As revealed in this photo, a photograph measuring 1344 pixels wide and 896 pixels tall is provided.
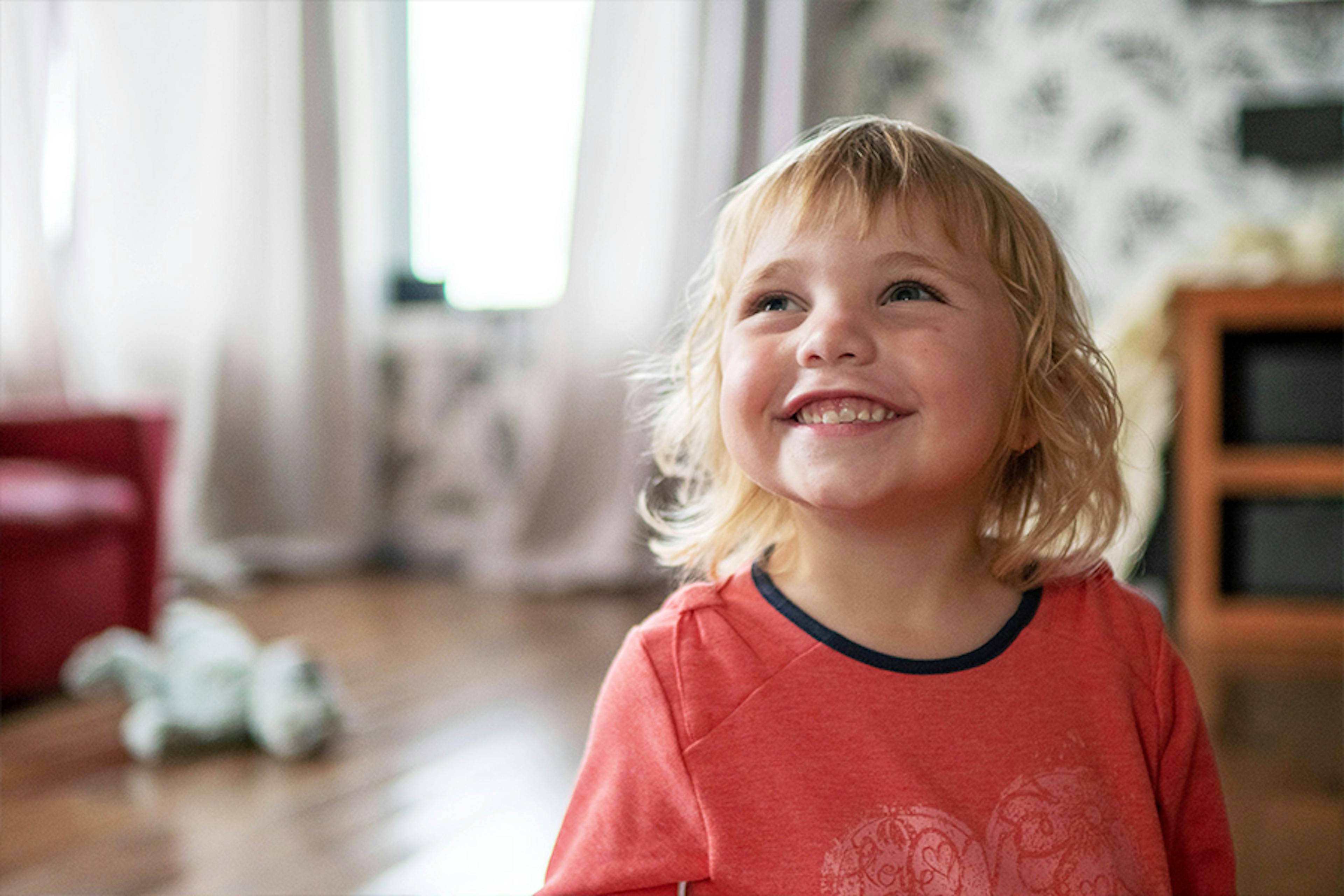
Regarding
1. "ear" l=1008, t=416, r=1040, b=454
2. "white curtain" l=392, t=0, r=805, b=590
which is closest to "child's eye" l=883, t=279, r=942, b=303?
"ear" l=1008, t=416, r=1040, b=454

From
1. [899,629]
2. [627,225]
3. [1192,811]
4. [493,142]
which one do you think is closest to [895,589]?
[899,629]

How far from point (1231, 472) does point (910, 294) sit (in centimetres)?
176

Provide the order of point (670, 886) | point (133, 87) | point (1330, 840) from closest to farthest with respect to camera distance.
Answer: point (670, 886), point (1330, 840), point (133, 87)

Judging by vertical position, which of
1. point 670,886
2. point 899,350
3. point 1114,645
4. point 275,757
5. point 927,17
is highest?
point 927,17

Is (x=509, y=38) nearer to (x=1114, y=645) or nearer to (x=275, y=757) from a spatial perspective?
(x=275, y=757)

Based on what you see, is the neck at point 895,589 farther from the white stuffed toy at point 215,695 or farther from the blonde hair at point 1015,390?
the white stuffed toy at point 215,695

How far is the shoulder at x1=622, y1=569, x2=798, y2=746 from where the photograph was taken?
2.27 ft

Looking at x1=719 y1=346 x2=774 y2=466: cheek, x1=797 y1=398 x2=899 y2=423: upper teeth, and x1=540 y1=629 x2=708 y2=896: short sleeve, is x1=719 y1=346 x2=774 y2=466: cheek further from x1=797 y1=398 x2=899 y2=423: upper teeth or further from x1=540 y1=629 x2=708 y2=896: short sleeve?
x1=540 y1=629 x2=708 y2=896: short sleeve

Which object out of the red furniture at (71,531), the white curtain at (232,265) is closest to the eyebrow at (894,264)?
the red furniture at (71,531)

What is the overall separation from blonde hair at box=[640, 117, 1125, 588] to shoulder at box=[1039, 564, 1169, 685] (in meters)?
0.02

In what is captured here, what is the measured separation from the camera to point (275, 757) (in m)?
1.50

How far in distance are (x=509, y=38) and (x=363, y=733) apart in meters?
2.14

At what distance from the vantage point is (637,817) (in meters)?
0.68

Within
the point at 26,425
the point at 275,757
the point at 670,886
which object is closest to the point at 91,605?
the point at 26,425
